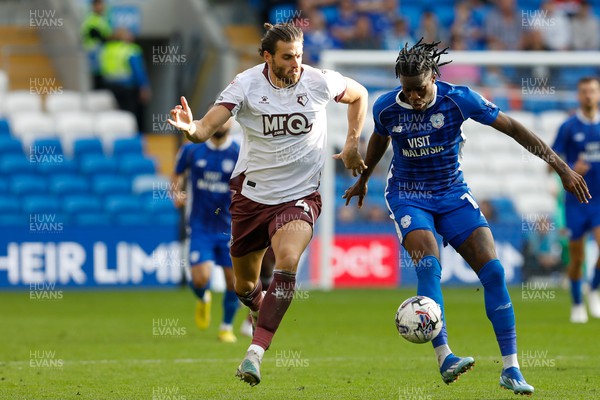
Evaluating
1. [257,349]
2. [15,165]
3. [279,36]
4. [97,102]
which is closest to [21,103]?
[97,102]

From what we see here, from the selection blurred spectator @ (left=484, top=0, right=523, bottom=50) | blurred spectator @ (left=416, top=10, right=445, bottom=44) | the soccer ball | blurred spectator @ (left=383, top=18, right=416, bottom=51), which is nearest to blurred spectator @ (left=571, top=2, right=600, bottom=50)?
blurred spectator @ (left=484, top=0, right=523, bottom=50)

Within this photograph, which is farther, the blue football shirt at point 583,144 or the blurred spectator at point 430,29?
the blurred spectator at point 430,29

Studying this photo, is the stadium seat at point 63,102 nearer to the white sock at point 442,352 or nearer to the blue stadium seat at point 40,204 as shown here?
the blue stadium seat at point 40,204

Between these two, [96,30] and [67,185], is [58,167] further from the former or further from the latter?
[96,30]

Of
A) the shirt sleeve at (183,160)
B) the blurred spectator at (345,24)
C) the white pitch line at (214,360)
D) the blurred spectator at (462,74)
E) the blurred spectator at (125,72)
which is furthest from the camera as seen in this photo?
the blurred spectator at (125,72)

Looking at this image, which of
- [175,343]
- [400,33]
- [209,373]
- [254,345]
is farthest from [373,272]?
[254,345]

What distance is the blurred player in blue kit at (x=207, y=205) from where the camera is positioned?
12.4 m

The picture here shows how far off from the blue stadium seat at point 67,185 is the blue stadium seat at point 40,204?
19 centimetres

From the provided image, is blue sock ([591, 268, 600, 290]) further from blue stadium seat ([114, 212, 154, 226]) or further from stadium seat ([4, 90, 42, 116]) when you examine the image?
stadium seat ([4, 90, 42, 116])

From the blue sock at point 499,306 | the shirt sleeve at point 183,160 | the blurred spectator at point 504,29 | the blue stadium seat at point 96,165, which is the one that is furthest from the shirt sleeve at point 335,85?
the blurred spectator at point 504,29

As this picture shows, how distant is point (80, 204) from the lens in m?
20.5

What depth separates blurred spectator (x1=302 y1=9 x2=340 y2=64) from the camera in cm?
2134

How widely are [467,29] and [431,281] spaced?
1601cm

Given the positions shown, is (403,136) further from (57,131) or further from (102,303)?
(57,131)
